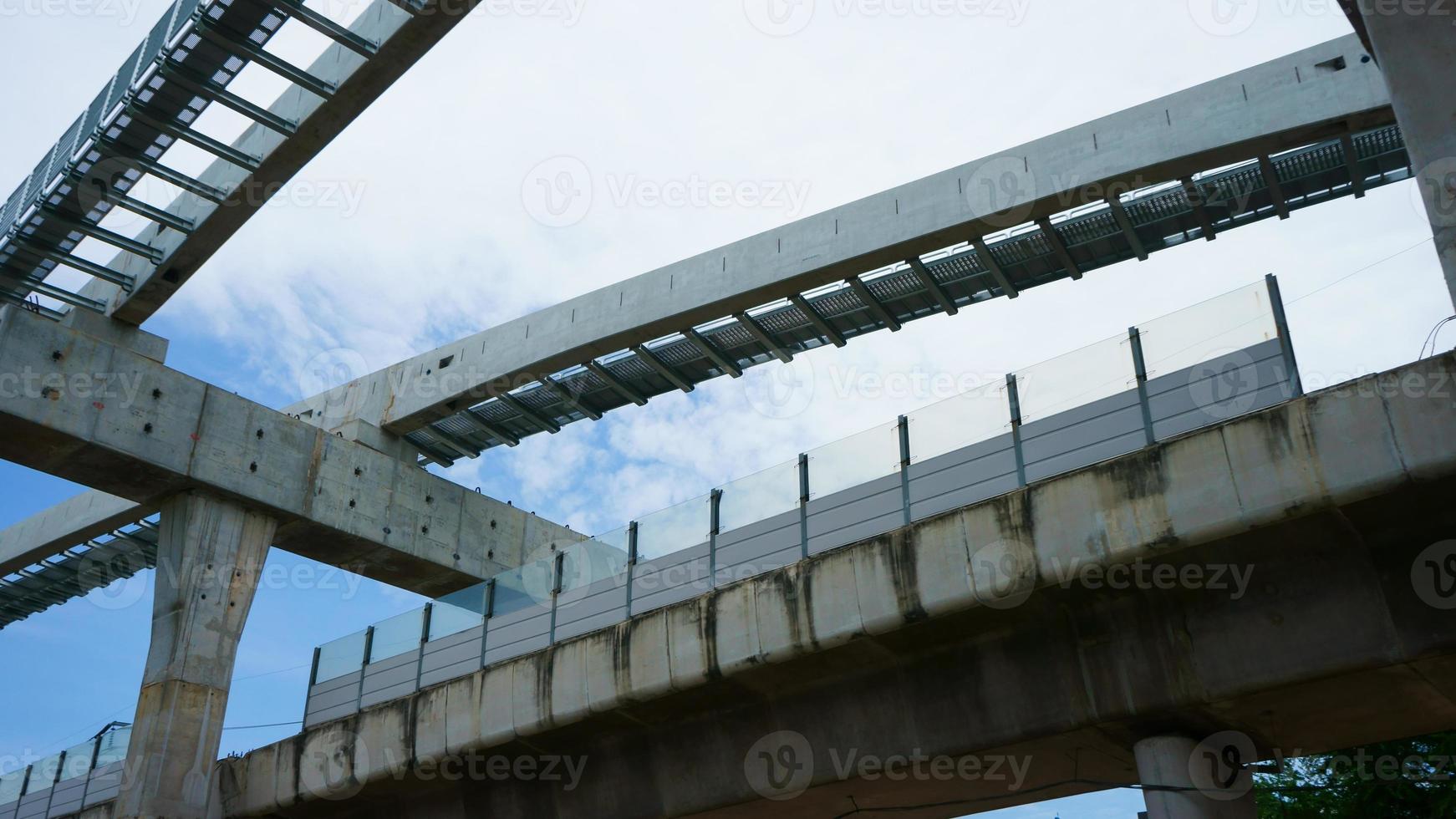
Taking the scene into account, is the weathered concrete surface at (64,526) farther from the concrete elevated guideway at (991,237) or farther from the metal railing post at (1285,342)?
the metal railing post at (1285,342)

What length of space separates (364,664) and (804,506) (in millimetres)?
8386

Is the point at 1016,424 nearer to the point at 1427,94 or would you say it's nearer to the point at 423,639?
the point at 1427,94

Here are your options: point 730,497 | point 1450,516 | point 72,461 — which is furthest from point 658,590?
point 72,461

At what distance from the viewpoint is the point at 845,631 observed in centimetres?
1345

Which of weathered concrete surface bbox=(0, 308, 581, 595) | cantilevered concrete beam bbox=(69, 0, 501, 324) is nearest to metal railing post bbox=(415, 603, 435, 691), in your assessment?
weathered concrete surface bbox=(0, 308, 581, 595)

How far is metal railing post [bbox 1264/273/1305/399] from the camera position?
11.7 m

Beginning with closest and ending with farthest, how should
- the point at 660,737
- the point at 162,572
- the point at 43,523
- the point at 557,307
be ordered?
the point at 660,737
the point at 162,572
the point at 557,307
the point at 43,523

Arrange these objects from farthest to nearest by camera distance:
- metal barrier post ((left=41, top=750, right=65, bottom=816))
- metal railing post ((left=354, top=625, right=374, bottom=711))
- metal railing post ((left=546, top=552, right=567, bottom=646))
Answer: metal barrier post ((left=41, top=750, right=65, bottom=816)) → metal railing post ((left=354, top=625, right=374, bottom=711)) → metal railing post ((left=546, top=552, right=567, bottom=646))

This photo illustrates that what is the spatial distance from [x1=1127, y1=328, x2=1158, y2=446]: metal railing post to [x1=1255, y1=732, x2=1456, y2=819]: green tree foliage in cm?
1158

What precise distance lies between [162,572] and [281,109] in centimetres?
882

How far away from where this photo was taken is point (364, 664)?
19297 millimetres

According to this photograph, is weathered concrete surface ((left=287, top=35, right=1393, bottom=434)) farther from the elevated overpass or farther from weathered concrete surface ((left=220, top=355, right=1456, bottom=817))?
weathered concrete surface ((left=220, top=355, right=1456, bottom=817))

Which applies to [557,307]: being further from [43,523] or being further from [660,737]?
[43,523]

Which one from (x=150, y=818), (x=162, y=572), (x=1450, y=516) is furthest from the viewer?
(x=162, y=572)
